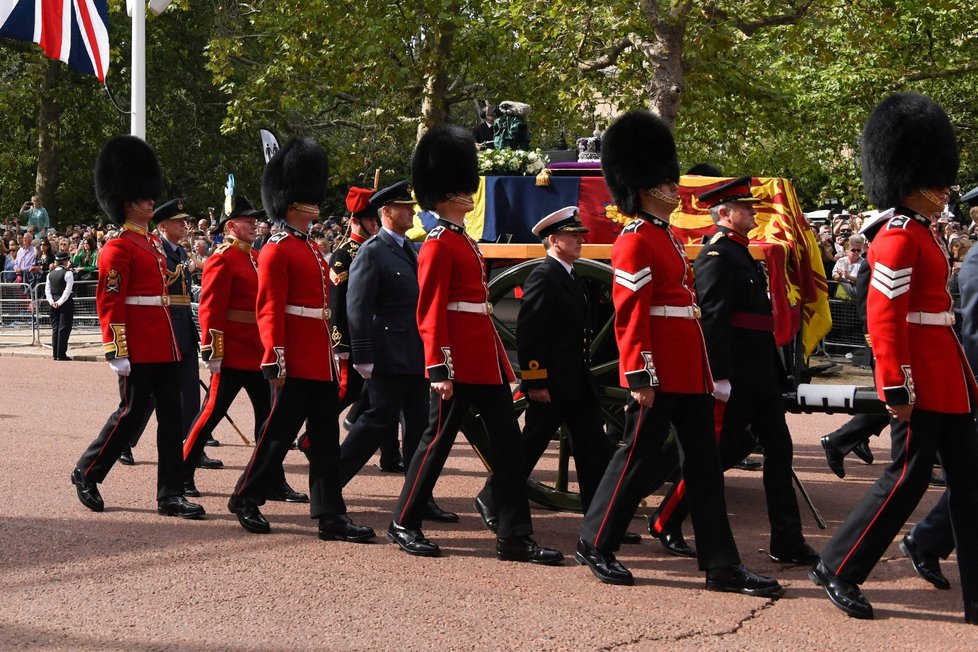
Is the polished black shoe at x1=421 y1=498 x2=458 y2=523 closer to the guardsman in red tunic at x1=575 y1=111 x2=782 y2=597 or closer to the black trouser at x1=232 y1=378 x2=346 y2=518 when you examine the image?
the black trouser at x1=232 y1=378 x2=346 y2=518

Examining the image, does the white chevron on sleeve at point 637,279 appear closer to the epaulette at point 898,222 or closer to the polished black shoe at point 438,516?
the epaulette at point 898,222

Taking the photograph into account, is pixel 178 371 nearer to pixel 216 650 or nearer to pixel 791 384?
pixel 216 650

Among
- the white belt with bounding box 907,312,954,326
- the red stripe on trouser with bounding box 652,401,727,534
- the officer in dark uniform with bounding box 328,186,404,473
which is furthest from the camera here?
the officer in dark uniform with bounding box 328,186,404,473

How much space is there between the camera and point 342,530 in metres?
5.85

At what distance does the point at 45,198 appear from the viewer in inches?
1180

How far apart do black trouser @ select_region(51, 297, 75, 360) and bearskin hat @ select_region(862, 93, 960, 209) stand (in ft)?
41.8

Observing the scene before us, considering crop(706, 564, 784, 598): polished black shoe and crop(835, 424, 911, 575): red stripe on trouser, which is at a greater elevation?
crop(835, 424, 911, 575): red stripe on trouser

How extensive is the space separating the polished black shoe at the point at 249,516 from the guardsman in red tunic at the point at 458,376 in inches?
27.1

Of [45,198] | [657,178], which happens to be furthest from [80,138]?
[657,178]

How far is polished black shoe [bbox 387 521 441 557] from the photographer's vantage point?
5.55m

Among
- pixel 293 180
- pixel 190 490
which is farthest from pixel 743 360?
pixel 190 490

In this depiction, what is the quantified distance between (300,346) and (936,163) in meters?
2.82

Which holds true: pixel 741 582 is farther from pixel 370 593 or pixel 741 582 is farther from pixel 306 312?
pixel 306 312

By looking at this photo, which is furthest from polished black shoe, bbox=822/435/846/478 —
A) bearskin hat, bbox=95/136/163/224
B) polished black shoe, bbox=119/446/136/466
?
polished black shoe, bbox=119/446/136/466
